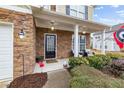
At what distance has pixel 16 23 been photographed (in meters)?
6.45

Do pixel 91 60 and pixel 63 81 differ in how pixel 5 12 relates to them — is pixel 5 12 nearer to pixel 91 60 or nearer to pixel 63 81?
pixel 63 81

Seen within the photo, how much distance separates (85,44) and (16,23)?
35.0ft

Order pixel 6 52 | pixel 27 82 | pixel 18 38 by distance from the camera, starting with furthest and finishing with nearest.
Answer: pixel 18 38
pixel 6 52
pixel 27 82

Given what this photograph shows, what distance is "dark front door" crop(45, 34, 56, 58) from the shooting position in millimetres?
12430

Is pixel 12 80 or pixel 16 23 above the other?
pixel 16 23

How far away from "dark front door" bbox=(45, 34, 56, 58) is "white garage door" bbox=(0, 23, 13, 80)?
609 cm

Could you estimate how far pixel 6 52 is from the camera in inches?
248

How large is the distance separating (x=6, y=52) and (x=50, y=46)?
6495 mm

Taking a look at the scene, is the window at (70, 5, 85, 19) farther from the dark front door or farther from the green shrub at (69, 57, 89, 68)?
the green shrub at (69, 57, 89, 68)

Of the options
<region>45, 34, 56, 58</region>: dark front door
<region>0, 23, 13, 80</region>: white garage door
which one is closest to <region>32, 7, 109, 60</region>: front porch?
<region>45, 34, 56, 58</region>: dark front door

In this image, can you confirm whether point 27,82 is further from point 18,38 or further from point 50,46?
point 50,46

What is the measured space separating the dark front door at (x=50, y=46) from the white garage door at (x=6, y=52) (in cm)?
609

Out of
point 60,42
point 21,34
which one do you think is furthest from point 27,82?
point 60,42
